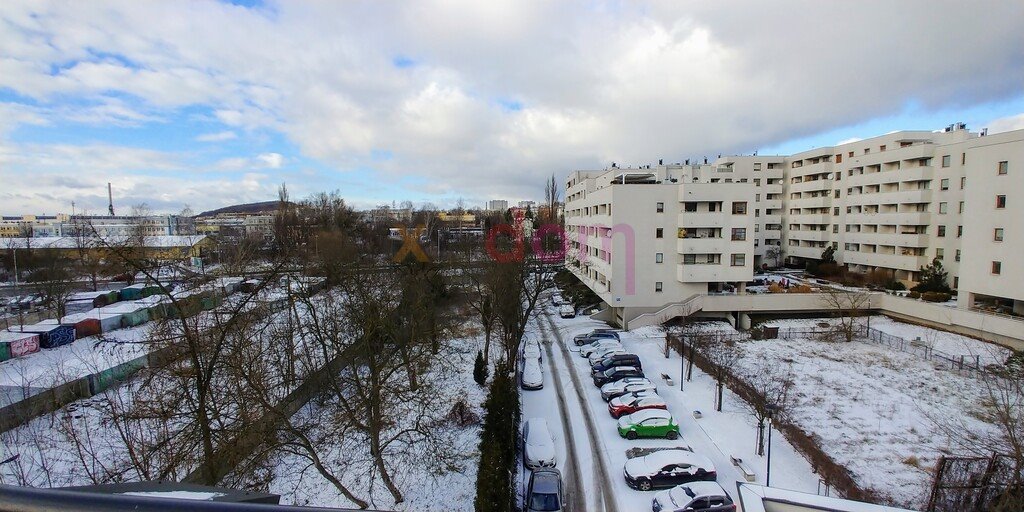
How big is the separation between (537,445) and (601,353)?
7.12 m

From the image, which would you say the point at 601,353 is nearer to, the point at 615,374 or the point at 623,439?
the point at 615,374

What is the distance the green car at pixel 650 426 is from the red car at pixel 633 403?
0.69m

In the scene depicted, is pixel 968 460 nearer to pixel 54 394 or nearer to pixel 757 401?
pixel 757 401

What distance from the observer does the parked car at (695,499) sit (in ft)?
27.2

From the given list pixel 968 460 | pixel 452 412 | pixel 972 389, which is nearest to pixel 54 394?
pixel 452 412

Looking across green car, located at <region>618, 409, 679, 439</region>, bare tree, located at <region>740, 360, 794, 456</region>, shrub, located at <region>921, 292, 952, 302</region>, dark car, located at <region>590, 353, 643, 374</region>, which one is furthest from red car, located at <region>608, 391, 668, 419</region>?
shrub, located at <region>921, 292, 952, 302</region>

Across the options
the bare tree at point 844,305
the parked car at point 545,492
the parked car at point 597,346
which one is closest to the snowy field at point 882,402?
the bare tree at point 844,305

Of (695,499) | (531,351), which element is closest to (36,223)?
(531,351)

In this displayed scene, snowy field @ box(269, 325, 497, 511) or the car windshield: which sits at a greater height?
the car windshield

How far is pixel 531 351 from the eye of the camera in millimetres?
18500

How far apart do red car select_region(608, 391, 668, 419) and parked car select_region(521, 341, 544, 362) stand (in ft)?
→ 15.5

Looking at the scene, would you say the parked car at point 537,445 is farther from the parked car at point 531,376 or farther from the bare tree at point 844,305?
the bare tree at point 844,305

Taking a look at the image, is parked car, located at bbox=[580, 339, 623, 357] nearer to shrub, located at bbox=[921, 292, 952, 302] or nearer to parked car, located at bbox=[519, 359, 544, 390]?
parked car, located at bbox=[519, 359, 544, 390]

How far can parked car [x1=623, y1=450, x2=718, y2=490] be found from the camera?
30.9ft
